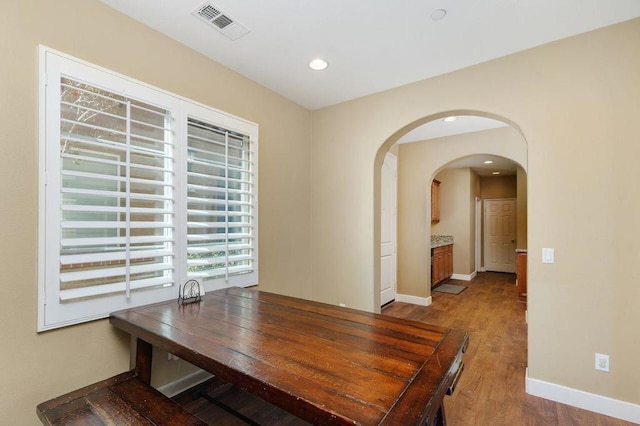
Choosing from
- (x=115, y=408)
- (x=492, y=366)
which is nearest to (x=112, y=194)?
(x=115, y=408)

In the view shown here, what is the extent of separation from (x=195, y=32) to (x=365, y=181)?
2.07m

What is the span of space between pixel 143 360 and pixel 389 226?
3900 mm

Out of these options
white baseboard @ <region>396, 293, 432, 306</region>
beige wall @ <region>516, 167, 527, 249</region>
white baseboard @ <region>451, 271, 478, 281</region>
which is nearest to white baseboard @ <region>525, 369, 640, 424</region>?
white baseboard @ <region>396, 293, 432, 306</region>

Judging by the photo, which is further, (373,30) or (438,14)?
(373,30)

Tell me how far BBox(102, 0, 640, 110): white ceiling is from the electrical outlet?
92.7 inches

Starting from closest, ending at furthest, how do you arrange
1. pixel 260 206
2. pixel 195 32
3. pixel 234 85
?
Result: pixel 195 32 < pixel 234 85 < pixel 260 206

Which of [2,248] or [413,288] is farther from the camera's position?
[413,288]

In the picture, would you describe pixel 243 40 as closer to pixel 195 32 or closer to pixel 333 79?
pixel 195 32

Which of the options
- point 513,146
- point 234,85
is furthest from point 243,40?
point 513,146

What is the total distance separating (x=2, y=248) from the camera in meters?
1.52

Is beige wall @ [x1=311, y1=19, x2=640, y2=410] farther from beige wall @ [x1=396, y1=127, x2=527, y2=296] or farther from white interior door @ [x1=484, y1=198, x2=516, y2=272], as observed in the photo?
white interior door @ [x1=484, y1=198, x2=516, y2=272]

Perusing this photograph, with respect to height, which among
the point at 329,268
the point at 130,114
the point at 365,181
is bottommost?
the point at 329,268

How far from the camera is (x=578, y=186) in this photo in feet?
7.17

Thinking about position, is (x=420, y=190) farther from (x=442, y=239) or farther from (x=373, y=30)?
(x=373, y=30)
